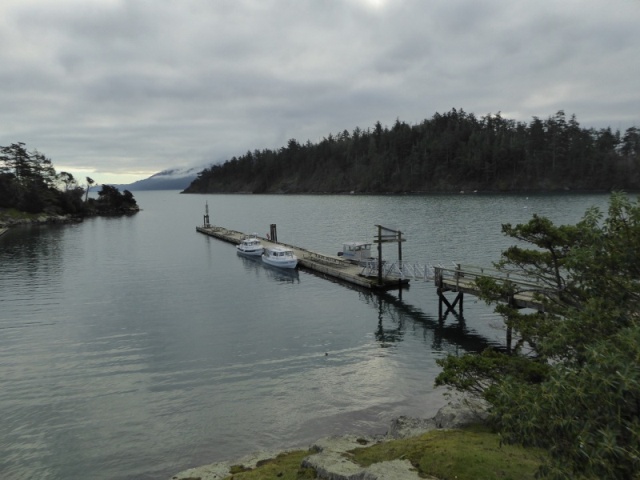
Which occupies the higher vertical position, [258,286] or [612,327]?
[612,327]

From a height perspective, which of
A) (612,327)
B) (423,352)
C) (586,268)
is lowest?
(423,352)

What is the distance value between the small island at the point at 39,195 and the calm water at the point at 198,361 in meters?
90.2

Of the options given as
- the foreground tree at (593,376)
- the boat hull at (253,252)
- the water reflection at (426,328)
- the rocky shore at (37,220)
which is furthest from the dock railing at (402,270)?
the rocky shore at (37,220)

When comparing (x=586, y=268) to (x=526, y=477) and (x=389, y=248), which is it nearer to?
(x=526, y=477)

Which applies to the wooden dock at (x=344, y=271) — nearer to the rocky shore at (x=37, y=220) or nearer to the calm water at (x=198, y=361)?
the calm water at (x=198, y=361)

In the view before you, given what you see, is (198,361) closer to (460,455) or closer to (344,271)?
(460,455)

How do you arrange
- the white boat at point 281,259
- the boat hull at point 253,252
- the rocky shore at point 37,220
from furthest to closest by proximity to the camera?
the rocky shore at point 37,220
the boat hull at point 253,252
the white boat at point 281,259

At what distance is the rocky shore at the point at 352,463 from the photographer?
499 inches

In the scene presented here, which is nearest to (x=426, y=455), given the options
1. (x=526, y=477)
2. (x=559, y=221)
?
(x=526, y=477)

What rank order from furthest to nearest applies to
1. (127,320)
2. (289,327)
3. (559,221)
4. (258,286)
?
(559,221) < (258,286) < (127,320) < (289,327)

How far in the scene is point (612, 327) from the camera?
9258 millimetres

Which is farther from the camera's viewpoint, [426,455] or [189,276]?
[189,276]

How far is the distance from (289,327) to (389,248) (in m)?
37.5

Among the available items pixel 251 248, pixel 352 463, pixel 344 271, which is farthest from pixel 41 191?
pixel 352 463
